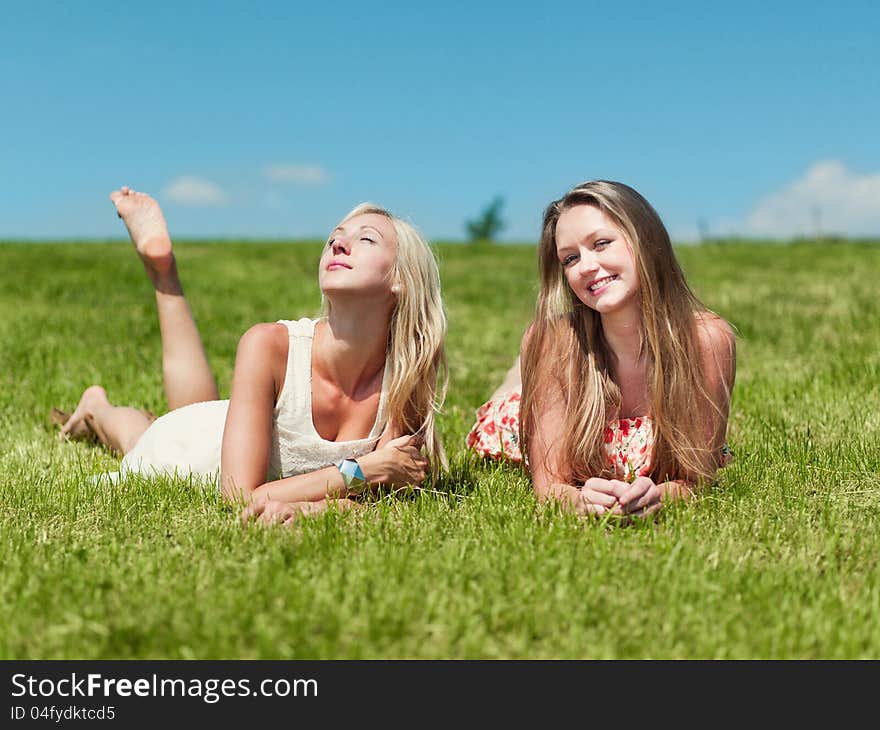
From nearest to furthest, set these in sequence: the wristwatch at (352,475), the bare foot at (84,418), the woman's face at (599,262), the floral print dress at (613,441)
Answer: the woman's face at (599,262)
the wristwatch at (352,475)
the floral print dress at (613,441)
the bare foot at (84,418)

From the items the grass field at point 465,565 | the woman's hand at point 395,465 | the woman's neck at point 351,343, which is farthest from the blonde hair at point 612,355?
the woman's neck at point 351,343

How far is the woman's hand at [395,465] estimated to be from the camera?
4742mm

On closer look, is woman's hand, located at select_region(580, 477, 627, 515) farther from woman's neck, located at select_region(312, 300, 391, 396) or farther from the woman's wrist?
woman's neck, located at select_region(312, 300, 391, 396)

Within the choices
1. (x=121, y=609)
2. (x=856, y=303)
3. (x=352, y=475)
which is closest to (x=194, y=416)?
(x=352, y=475)

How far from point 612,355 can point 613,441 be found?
18.6 inches

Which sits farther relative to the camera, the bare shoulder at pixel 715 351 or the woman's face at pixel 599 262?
the bare shoulder at pixel 715 351

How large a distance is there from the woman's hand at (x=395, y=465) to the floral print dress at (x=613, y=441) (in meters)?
0.67

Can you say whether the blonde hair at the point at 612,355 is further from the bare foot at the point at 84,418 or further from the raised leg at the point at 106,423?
the bare foot at the point at 84,418

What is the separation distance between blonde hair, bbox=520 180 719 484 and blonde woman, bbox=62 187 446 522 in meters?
0.63

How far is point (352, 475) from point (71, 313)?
8.74 metres

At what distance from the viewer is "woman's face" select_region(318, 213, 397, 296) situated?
4.75 meters

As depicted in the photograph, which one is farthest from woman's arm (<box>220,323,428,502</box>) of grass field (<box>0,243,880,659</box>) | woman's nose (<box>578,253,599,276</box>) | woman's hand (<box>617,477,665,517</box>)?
woman's nose (<box>578,253,599,276</box>)

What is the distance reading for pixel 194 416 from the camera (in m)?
5.91
